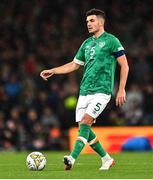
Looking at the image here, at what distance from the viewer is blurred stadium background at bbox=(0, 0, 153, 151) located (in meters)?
23.1

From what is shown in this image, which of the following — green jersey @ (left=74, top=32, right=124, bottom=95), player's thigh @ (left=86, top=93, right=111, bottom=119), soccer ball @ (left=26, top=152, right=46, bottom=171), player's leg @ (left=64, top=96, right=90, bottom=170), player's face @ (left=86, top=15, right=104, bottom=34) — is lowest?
soccer ball @ (left=26, top=152, right=46, bottom=171)

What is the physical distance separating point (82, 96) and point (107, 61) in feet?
2.22

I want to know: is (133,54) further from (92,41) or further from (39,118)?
(92,41)

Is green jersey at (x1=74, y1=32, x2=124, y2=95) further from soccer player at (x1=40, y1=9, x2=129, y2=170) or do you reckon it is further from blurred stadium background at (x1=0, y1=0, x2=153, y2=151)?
blurred stadium background at (x1=0, y1=0, x2=153, y2=151)

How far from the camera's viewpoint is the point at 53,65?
984 inches

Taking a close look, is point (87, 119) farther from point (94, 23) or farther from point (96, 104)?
point (94, 23)

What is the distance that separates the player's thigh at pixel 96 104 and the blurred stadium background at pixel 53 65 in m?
10.2

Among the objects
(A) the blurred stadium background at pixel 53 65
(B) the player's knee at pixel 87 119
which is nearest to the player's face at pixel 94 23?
(B) the player's knee at pixel 87 119

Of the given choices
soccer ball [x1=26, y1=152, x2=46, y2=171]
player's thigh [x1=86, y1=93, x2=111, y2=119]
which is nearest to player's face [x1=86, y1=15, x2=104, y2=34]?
player's thigh [x1=86, y1=93, x2=111, y2=119]

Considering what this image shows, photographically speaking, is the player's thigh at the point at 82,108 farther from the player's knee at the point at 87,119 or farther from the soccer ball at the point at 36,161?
the soccer ball at the point at 36,161

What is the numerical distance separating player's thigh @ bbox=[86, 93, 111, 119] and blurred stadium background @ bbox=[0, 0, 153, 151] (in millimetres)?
10206

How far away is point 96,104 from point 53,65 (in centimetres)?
1273

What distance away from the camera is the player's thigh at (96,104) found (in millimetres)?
12312

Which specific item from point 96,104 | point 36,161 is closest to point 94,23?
point 96,104
